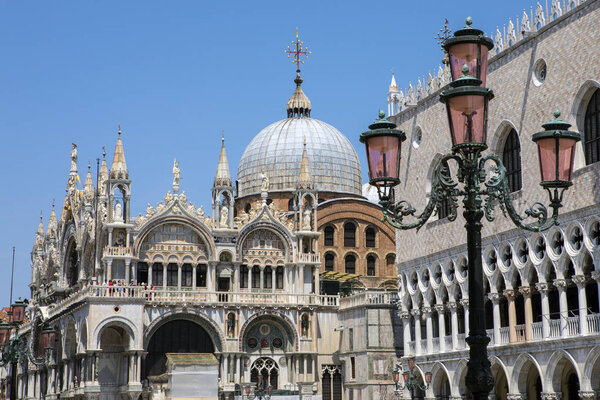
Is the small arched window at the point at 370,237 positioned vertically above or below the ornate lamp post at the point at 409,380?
above

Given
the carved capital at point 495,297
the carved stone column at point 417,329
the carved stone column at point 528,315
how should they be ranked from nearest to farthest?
the carved stone column at point 528,315 → the carved capital at point 495,297 → the carved stone column at point 417,329

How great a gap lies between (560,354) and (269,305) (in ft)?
64.3

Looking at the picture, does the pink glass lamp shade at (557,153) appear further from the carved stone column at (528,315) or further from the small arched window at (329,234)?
the small arched window at (329,234)

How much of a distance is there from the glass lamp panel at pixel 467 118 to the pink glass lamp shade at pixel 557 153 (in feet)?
4.54

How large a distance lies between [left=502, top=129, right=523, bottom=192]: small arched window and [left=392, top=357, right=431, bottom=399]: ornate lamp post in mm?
9625

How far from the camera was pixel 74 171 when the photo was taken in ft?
192

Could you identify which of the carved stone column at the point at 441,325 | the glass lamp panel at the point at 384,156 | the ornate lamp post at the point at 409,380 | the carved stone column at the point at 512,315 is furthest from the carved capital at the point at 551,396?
the glass lamp panel at the point at 384,156

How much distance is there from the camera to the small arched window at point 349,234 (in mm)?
59406

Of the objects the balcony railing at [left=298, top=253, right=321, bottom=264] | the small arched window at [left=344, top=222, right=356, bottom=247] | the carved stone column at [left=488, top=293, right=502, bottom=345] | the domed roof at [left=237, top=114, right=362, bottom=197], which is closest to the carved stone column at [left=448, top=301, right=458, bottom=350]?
the carved stone column at [left=488, top=293, right=502, bottom=345]

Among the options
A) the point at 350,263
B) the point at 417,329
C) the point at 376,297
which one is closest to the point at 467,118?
the point at 417,329

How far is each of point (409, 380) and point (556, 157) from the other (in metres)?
28.2

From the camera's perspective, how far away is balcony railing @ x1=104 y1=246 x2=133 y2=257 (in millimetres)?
47125

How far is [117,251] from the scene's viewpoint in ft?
155

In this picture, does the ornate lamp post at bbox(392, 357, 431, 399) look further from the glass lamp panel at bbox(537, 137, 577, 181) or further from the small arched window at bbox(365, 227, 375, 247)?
the glass lamp panel at bbox(537, 137, 577, 181)
